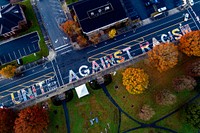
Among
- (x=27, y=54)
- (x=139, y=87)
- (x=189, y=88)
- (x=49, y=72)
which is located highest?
(x=27, y=54)

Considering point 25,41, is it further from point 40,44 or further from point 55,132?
point 55,132

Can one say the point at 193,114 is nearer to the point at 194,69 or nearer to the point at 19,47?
the point at 194,69

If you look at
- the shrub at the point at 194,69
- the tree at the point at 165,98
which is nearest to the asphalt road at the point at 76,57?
the shrub at the point at 194,69

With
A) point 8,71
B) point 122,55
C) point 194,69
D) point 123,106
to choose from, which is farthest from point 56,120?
point 194,69

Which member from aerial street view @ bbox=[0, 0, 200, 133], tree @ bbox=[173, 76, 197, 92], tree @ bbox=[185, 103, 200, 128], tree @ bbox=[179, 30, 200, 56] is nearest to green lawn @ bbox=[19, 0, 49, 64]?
aerial street view @ bbox=[0, 0, 200, 133]

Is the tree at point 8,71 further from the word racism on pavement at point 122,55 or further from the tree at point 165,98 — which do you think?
the tree at point 165,98

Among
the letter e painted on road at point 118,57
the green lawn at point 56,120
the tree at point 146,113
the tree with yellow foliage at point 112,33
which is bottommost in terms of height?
the tree at point 146,113

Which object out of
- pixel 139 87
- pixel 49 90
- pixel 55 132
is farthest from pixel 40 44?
pixel 139 87

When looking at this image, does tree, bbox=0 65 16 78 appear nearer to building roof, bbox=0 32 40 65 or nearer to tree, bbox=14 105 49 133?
building roof, bbox=0 32 40 65
